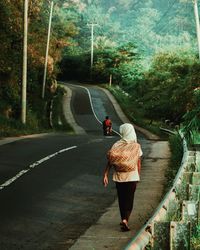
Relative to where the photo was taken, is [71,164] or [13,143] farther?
[13,143]

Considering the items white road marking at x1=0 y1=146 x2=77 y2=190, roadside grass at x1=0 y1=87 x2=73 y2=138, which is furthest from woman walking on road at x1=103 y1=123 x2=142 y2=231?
roadside grass at x1=0 y1=87 x2=73 y2=138

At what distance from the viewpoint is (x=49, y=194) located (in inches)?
483

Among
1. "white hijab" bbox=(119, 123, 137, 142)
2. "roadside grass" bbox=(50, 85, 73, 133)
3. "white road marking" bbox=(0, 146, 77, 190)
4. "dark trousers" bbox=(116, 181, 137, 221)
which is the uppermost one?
"white hijab" bbox=(119, 123, 137, 142)

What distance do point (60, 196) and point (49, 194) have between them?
0.28m

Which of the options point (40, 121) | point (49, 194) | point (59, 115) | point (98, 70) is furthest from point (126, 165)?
point (98, 70)

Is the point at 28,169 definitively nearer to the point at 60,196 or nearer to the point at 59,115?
the point at 60,196

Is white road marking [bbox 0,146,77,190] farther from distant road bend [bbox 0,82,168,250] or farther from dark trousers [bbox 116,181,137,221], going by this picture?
dark trousers [bbox 116,181,137,221]

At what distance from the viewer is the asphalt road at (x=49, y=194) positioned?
8883 mm

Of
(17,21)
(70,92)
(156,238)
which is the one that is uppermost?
(17,21)

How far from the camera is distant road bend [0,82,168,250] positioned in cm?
868

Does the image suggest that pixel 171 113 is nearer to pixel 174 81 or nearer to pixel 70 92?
pixel 174 81

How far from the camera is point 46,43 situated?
191ft

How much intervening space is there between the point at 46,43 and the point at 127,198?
50239 mm

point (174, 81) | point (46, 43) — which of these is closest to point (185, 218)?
point (174, 81)
